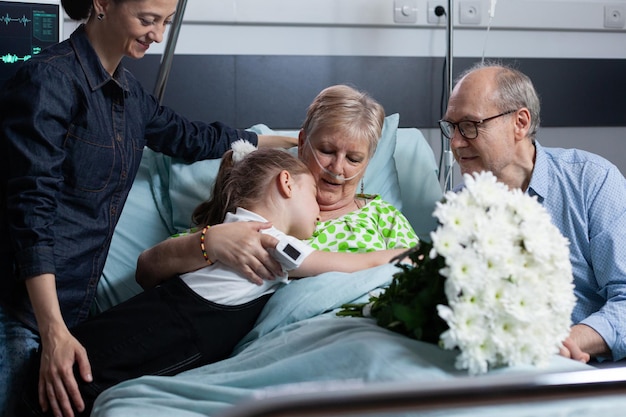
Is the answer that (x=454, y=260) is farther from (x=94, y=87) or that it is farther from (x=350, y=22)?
(x=350, y=22)

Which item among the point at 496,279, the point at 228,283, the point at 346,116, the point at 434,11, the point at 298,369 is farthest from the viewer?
the point at 434,11

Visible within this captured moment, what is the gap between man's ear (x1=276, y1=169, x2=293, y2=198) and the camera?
2107 mm

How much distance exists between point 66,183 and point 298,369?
806 mm

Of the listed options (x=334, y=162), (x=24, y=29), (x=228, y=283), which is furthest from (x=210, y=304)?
(x=24, y=29)

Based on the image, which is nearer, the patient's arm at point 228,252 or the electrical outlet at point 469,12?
the patient's arm at point 228,252

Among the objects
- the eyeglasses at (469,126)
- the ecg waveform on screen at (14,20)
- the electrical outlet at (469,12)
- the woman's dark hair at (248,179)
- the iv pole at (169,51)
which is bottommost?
the woman's dark hair at (248,179)

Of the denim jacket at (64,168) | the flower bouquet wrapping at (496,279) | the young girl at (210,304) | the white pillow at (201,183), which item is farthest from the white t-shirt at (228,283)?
the flower bouquet wrapping at (496,279)

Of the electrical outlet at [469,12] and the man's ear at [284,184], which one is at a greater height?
the electrical outlet at [469,12]

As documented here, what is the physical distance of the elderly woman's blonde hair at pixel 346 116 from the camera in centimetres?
233

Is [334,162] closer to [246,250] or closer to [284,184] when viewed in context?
[284,184]

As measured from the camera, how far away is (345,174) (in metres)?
2.33

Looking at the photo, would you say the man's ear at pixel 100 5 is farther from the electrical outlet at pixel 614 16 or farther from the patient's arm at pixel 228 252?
the electrical outlet at pixel 614 16

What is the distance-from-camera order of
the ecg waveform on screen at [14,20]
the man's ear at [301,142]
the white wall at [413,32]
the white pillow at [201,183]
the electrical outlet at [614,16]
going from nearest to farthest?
the man's ear at [301,142] < the white pillow at [201,183] < the ecg waveform on screen at [14,20] < the white wall at [413,32] < the electrical outlet at [614,16]

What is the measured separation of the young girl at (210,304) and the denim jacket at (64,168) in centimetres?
16
